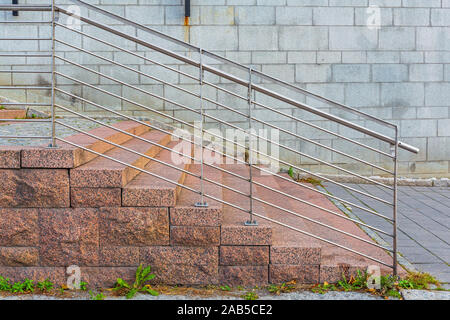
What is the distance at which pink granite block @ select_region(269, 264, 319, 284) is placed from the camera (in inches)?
123

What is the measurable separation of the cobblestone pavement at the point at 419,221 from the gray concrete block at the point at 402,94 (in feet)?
4.07

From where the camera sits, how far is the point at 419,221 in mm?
4797

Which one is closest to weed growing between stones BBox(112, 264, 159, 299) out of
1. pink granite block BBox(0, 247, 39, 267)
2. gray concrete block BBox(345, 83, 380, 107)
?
pink granite block BBox(0, 247, 39, 267)

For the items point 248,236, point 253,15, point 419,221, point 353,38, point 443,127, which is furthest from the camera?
point 443,127

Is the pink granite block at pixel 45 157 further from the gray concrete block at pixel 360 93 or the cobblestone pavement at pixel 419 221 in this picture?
the gray concrete block at pixel 360 93

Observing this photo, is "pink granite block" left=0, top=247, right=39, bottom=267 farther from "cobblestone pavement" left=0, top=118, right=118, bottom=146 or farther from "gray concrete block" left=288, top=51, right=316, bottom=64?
"gray concrete block" left=288, top=51, right=316, bottom=64

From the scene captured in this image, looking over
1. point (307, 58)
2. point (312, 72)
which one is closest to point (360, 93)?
point (312, 72)

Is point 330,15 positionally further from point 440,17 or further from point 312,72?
point 440,17

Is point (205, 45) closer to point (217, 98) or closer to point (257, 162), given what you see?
point (217, 98)

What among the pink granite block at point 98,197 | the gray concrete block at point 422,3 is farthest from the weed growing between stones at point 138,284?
the gray concrete block at point 422,3

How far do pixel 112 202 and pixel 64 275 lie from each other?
610mm

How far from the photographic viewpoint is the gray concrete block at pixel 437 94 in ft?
21.9

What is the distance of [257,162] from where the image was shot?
6.43 meters

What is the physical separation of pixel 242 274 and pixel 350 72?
4321mm
